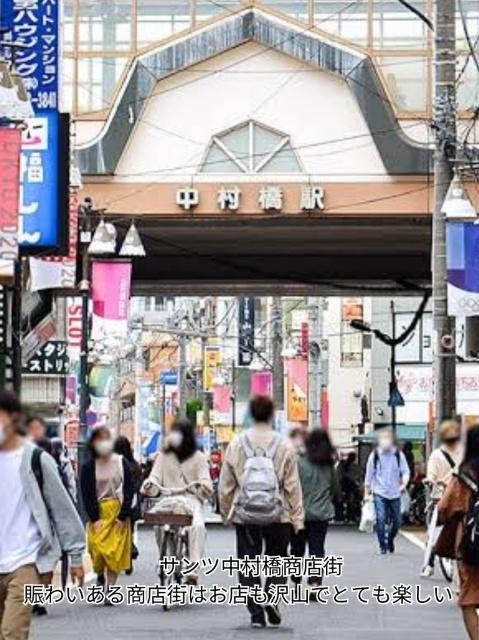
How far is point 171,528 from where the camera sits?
52.3 ft

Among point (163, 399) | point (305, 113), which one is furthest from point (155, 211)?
point (163, 399)

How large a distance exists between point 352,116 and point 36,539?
2336 cm

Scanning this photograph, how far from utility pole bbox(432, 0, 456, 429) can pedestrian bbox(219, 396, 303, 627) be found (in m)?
10.3

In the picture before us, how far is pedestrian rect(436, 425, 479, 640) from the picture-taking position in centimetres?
1097

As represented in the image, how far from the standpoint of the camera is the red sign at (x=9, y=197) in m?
14.7

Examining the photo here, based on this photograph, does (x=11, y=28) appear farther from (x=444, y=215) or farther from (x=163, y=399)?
(x=163, y=399)

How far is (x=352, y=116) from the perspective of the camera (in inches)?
1265

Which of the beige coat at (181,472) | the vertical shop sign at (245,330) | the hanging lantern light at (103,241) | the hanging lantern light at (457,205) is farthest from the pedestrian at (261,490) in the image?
the vertical shop sign at (245,330)

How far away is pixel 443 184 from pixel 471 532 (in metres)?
14.4

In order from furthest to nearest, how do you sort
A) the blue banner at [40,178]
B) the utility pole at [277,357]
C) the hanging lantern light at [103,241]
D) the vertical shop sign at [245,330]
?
the vertical shop sign at [245,330] → the utility pole at [277,357] → the hanging lantern light at [103,241] → the blue banner at [40,178]

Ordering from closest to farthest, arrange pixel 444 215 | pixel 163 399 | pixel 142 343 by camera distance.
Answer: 1. pixel 444 215
2. pixel 163 399
3. pixel 142 343

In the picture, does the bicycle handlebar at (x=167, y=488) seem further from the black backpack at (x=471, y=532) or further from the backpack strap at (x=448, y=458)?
the black backpack at (x=471, y=532)

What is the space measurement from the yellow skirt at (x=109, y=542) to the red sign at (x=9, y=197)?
2535 millimetres

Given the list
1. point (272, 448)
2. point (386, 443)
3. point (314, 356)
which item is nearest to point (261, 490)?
point (272, 448)
